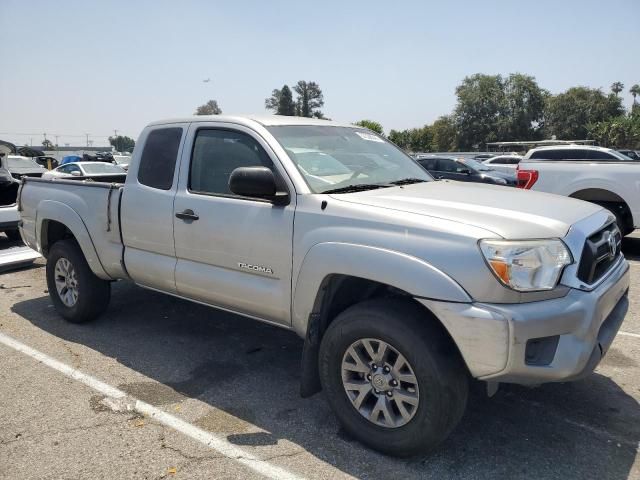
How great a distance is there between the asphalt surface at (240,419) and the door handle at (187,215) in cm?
122

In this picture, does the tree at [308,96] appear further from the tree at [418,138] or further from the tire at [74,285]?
the tire at [74,285]

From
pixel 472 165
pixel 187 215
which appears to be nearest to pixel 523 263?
pixel 187 215

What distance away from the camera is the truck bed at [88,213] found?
4.60 m

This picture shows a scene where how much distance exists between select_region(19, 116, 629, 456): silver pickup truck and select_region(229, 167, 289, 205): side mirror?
0.01 metres

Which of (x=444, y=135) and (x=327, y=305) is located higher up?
(x=444, y=135)

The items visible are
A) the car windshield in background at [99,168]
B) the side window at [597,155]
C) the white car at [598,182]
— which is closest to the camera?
the white car at [598,182]

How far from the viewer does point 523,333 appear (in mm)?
2555

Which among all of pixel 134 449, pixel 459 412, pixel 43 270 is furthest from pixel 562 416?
pixel 43 270

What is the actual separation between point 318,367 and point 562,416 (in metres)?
1.60

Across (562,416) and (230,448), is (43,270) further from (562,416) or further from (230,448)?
(562,416)

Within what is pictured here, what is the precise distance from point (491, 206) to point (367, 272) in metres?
0.81

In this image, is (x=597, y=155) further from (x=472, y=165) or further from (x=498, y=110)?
(x=498, y=110)

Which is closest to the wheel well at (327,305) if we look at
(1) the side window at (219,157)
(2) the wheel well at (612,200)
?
(1) the side window at (219,157)

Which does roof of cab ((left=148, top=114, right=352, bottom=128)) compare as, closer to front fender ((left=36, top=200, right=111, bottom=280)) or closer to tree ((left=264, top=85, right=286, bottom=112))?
front fender ((left=36, top=200, right=111, bottom=280))
